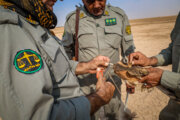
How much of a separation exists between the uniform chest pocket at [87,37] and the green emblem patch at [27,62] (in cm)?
173

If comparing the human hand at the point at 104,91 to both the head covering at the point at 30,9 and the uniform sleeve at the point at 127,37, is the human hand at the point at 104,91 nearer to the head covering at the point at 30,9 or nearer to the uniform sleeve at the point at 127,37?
the head covering at the point at 30,9

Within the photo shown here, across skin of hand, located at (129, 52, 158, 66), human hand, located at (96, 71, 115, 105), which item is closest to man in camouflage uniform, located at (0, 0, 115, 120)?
human hand, located at (96, 71, 115, 105)

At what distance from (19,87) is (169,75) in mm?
1707

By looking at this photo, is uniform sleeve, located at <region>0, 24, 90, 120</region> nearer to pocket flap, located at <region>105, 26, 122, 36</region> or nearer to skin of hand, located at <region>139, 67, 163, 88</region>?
skin of hand, located at <region>139, 67, 163, 88</region>

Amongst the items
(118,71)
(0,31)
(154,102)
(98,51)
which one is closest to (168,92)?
(118,71)

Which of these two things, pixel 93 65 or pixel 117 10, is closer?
pixel 93 65

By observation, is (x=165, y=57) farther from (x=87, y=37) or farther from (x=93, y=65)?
(x=87, y=37)

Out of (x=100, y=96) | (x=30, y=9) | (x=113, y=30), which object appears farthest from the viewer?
(x=113, y=30)

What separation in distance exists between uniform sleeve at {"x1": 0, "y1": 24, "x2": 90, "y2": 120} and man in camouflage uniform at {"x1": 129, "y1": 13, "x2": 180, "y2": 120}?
1.34m

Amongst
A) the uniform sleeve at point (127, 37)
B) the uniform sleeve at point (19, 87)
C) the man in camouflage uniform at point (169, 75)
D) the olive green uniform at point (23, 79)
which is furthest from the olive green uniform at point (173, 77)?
the uniform sleeve at point (19, 87)

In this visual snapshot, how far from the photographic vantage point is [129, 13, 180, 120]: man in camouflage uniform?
1383 mm

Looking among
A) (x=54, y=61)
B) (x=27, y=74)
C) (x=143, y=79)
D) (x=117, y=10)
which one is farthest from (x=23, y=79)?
(x=117, y=10)

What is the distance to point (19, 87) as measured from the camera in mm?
696

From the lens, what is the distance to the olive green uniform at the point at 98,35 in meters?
2.47
